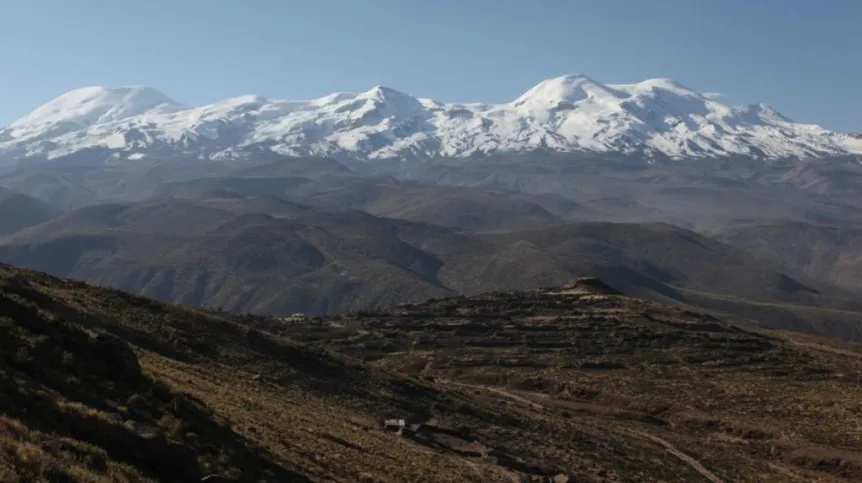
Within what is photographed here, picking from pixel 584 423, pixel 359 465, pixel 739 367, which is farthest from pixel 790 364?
pixel 359 465

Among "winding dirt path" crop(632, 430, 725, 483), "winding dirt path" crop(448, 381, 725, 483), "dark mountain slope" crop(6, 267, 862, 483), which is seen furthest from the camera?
"winding dirt path" crop(448, 381, 725, 483)

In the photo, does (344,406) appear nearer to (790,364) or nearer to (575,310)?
(790,364)

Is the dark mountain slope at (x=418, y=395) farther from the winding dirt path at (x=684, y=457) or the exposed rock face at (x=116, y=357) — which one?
the winding dirt path at (x=684, y=457)

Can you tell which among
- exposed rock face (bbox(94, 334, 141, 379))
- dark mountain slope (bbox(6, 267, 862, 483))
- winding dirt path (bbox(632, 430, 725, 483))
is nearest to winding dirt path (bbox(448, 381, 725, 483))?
winding dirt path (bbox(632, 430, 725, 483))

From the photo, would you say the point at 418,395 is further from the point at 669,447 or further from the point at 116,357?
the point at 116,357

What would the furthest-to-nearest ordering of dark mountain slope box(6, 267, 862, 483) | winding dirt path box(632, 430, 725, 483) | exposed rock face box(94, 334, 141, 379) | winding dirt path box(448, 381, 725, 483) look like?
winding dirt path box(448, 381, 725, 483) → winding dirt path box(632, 430, 725, 483) → exposed rock face box(94, 334, 141, 379) → dark mountain slope box(6, 267, 862, 483)

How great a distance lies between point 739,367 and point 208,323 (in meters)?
57.8

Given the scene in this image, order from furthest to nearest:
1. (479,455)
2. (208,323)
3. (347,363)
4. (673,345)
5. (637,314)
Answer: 1. (637,314)
2. (673,345)
3. (347,363)
4. (208,323)
5. (479,455)

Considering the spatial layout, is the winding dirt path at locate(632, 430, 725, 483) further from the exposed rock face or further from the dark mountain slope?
the exposed rock face

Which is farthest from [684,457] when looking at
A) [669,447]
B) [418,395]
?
[418,395]

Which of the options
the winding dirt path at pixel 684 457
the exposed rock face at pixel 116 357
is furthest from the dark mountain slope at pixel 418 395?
the winding dirt path at pixel 684 457

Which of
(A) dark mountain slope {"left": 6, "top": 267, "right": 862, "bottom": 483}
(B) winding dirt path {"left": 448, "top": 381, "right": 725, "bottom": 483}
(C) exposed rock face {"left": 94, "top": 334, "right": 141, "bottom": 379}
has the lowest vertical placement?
(B) winding dirt path {"left": 448, "top": 381, "right": 725, "bottom": 483}

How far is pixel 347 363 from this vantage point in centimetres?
5938

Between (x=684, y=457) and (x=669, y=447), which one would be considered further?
(x=669, y=447)
